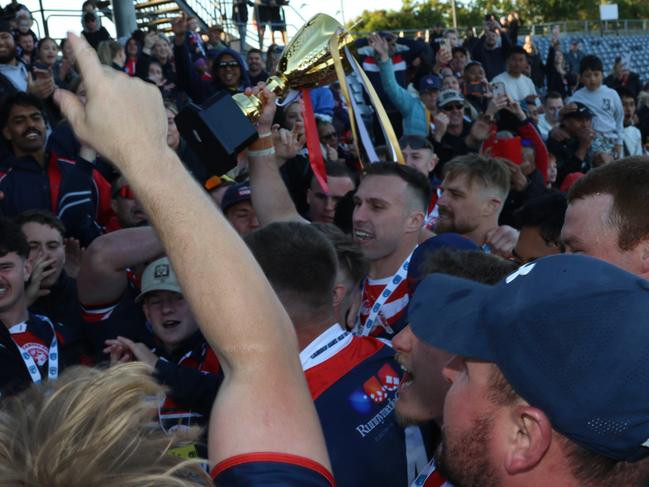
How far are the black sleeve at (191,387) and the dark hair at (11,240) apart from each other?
994 mm

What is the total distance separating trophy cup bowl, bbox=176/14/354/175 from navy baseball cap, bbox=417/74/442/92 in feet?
23.4

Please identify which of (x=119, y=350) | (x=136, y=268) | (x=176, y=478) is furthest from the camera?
(x=136, y=268)

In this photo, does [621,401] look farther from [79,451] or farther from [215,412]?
[79,451]

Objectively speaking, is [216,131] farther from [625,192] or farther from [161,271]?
[625,192]

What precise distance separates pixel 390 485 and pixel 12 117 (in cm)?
419

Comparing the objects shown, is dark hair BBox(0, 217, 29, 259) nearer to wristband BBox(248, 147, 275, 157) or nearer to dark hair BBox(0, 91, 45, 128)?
wristband BBox(248, 147, 275, 157)

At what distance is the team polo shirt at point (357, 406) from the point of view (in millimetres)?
2443

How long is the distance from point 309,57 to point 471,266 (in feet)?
4.34

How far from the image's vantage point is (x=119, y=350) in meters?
3.29

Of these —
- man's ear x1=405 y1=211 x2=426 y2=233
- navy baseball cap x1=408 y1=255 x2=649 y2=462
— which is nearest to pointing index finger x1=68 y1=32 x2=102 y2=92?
navy baseball cap x1=408 y1=255 x2=649 y2=462

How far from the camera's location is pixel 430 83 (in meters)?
11.0

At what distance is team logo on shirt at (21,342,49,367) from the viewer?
11.3 ft

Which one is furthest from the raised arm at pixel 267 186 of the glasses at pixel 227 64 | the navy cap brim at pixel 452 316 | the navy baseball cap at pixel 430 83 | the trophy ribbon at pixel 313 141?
the navy baseball cap at pixel 430 83

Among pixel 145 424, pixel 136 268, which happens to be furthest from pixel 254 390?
pixel 136 268
